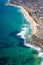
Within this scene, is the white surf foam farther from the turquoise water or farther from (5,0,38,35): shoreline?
(5,0,38,35): shoreline

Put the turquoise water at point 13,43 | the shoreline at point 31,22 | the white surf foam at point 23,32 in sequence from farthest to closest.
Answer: the white surf foam at point 23,32 < the shoreline at point 31,22 < the turquoise water at point 13,43

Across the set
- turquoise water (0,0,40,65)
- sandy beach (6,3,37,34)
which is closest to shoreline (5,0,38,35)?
sandy beach (6,3,37,34)

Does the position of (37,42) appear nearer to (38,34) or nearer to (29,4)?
(38,34)

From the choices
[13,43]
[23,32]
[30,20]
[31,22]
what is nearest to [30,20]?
[30,20]

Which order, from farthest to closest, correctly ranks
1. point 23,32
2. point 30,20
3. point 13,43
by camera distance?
1. point 30,20
2. point 23,32
3. point 13,43

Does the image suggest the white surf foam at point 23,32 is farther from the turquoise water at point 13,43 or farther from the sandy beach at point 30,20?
the sandy beach at point 30,20

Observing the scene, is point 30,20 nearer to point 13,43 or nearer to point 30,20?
point 30,20

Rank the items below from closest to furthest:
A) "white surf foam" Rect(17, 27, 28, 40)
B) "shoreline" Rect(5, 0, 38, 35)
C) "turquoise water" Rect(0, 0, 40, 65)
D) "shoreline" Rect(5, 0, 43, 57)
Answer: "turquoise water" Rect(0, 0, 40, 65), "shoreline" Rect(5, 0, 43, 57), "white surf foam" Rect(17, 27, 28, 40), "shoreline" Rect(5, 0, 38, 35)

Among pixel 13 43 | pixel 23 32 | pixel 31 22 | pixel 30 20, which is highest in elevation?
pixel 30 20

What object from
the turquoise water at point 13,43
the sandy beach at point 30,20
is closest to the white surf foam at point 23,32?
the turquoise water at point 13,43
